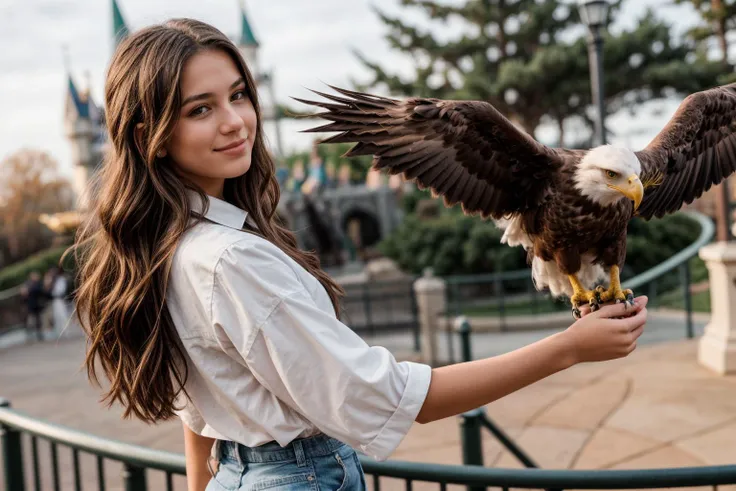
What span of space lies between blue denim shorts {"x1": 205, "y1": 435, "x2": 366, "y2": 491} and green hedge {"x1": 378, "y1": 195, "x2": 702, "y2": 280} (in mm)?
14283

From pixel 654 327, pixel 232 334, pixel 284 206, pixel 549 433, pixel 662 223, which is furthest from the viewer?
pixel 284 206

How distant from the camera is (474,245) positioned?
1672cm

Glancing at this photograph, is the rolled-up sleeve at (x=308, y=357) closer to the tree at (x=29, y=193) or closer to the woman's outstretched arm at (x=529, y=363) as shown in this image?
the woman's outstretched arm at (x=529, y=363)

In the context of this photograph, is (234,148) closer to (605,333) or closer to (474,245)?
(605,333)

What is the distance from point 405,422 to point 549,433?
172 inches

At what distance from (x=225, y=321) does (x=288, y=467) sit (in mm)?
380

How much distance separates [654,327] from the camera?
10789 millimetres

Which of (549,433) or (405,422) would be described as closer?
(405,422)

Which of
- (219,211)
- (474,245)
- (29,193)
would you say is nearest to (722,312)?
(219,211)

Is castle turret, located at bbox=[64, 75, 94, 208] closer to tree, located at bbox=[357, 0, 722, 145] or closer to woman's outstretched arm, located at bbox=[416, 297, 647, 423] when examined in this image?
tree, located at bbox=[357, 0, 722, 145]

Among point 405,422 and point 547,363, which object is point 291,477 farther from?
point 547,363

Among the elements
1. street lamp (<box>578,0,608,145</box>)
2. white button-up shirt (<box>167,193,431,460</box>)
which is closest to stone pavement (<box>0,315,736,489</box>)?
street lamp (<box>578,0,608,145</box>)

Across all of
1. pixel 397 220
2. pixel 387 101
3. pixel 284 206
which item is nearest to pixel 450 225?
pixel 284 206

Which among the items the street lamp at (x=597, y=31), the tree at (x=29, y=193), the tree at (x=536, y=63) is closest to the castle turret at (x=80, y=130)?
the tree at (x=29, y=193)
